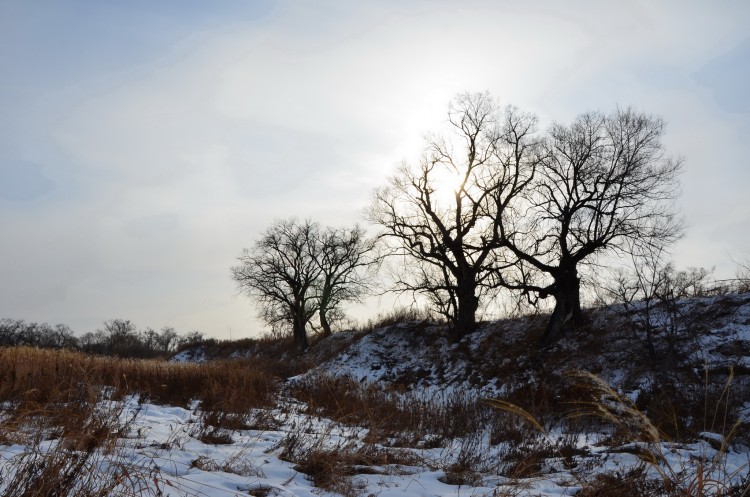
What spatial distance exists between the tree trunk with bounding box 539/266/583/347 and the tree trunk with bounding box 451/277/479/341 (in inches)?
196

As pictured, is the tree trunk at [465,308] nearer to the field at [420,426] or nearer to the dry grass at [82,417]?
the field at [420,426]

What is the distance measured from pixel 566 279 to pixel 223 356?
105 ft

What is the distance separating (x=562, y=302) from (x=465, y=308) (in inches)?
233

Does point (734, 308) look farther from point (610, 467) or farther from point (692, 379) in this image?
point (610, 467)

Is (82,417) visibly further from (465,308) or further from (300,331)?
(300,331)

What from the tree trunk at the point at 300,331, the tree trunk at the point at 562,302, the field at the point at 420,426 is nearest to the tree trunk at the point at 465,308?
the field at the point at 420,426

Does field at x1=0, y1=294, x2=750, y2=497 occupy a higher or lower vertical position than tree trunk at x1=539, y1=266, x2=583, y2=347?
lower

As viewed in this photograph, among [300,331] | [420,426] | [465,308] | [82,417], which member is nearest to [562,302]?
[465,308]

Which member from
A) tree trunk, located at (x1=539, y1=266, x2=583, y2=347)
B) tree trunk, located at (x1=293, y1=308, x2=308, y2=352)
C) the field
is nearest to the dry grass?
the field

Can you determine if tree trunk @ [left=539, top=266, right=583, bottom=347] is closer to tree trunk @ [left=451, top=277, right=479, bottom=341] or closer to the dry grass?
tree trunk @ [left=451, top=277, right=479, bottom=341]

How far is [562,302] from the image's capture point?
21062 mm

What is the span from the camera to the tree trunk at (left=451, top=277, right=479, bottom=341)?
25.8 m

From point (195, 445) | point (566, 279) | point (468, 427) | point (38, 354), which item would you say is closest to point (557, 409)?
point (468, 427)

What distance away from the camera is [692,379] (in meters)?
13.7
